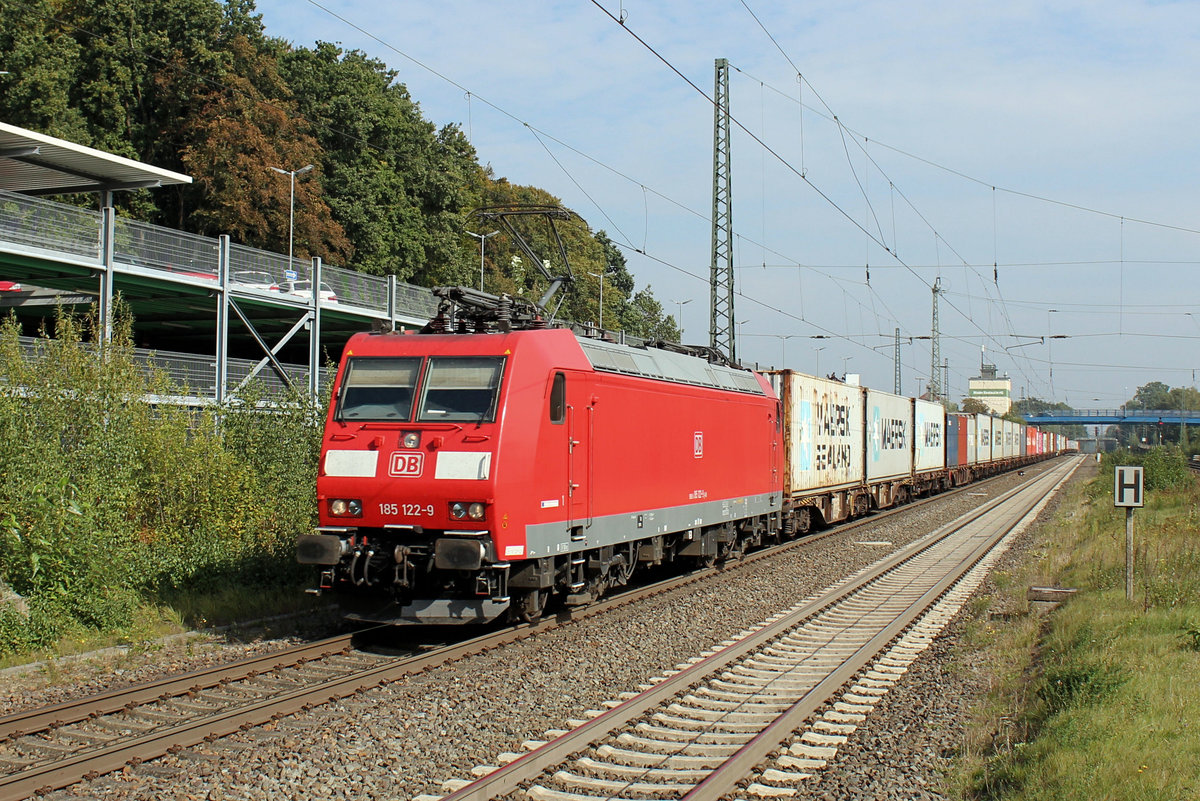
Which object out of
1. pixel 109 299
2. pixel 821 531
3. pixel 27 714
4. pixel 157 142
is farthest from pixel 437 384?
pixel 157 142

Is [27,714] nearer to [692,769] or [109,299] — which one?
[692,769]

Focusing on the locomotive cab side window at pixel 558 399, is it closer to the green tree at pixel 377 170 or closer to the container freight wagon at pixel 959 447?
the container freight wagon at pixel 959 447

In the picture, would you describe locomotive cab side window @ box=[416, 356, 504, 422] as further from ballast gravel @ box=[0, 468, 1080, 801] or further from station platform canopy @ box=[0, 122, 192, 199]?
station platform canopy @ box=[0, 122, 192, 199]

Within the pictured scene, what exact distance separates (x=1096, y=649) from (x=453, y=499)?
642 centimetres

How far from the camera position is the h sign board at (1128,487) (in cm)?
1299

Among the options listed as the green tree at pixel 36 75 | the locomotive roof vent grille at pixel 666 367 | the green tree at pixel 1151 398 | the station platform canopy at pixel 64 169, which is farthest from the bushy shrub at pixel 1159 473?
the green tree at pixel 1151 398

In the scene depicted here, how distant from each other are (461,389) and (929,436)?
102 ft

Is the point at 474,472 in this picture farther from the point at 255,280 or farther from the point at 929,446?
the point at 929,446

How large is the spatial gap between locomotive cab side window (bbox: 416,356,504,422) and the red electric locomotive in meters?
0.01

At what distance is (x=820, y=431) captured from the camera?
2492 centimetres

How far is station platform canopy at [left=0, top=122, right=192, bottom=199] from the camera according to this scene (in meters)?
24.7

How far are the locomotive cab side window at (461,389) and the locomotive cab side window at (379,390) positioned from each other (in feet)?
0.69

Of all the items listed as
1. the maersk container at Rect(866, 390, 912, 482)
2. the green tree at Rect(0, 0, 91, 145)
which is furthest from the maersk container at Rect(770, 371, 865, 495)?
the green tree at Rect(0, 0, 91, 145)

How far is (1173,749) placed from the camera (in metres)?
6.87
